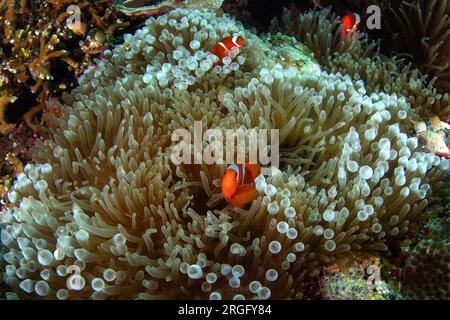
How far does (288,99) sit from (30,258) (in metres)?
1.85

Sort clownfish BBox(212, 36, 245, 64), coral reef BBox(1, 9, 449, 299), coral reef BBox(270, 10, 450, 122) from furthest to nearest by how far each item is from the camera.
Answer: coral reef BBox(270, 10, 450, 122), clownfish BBox(212, 36, 245, 64), coral reef BBox(1, 9, 449, 299)

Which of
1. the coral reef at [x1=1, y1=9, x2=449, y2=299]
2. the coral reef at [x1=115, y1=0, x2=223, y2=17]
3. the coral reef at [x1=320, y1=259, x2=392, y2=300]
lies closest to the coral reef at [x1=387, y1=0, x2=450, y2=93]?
the coral reef at [x1=1, y1=9, x2=449, y2=299]

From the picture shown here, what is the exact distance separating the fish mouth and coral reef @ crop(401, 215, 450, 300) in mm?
2890

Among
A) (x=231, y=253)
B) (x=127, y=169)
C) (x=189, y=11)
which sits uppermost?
(x=189, y=11)

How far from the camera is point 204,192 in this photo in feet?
7.81

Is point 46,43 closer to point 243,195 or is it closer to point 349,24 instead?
point 243,195

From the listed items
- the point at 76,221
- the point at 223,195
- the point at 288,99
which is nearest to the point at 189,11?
the point at 288,99

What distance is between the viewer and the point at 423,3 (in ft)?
12.9

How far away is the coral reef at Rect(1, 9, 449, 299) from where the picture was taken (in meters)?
1.96

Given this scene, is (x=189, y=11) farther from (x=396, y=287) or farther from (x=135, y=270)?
(x=396, y=287)

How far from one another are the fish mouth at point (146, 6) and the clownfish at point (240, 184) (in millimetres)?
2190

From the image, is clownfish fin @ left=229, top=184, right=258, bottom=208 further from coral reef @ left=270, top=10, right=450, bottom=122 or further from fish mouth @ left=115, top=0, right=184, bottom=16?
fish mouth @ left=115, top=0, right=184, bottom=16

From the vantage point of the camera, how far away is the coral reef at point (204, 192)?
77.3 inches

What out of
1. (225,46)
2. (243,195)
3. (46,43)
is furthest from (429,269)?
(46,43)
